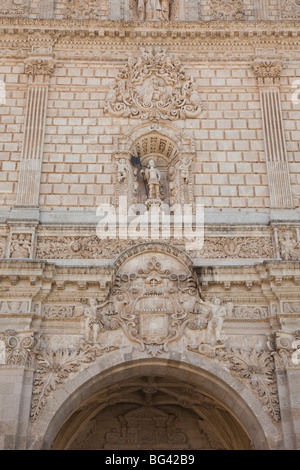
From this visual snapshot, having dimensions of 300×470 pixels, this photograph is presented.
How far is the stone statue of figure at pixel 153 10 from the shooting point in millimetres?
14789

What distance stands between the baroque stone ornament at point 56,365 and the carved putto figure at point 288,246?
12.4 feet

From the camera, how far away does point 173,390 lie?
1320 centimetres

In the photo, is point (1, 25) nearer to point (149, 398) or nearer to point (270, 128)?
point (270, 128)

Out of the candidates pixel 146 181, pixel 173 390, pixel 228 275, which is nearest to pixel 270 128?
pixel 146 181

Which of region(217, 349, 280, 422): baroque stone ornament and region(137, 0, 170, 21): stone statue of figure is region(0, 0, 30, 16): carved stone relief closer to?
region(137, 0, 170, 21): stone statue of figure

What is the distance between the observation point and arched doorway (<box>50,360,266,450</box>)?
40.8ft

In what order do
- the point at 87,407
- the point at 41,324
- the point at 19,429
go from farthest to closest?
the point at 87,407 < the point at 41,324 < the point at 19,429

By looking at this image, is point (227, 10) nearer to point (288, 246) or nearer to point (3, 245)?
point (288, 246)

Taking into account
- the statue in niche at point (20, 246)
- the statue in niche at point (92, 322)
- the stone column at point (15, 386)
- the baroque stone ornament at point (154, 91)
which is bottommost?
the stone column at point (15, 386)

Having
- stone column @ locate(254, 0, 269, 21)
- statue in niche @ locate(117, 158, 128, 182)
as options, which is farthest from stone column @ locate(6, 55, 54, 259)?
stone column @ locate(254, 0, 269, 21)

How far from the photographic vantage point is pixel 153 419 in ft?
46.9

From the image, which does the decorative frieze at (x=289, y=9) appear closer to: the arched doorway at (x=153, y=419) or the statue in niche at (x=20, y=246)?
the statue in niche at (x=20, y=246)

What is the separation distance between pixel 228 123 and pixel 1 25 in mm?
5977

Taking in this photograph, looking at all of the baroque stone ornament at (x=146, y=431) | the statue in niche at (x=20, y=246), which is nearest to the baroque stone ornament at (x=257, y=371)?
the baroque stone ornament at (x=146, y=431)
